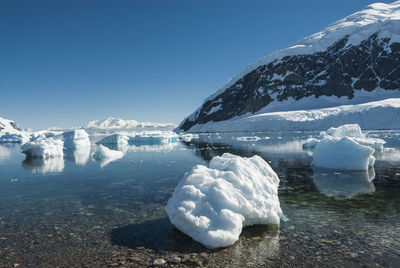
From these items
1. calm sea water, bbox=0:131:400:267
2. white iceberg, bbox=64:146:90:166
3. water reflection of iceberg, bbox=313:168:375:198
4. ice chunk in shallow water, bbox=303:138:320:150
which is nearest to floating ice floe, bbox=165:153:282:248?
calm sea water, bbox=0:131:400:267

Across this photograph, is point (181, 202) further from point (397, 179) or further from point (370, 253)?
point (397, 179)

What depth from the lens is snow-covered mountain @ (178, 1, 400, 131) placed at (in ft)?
301

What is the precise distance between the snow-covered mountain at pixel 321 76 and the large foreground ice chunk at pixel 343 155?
77717mm

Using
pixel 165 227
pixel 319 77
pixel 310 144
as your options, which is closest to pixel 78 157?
pixel 165 227

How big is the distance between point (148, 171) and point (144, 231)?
9128mm

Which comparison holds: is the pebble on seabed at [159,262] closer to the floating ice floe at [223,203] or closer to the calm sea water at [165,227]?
the calm sea water at [165,227]

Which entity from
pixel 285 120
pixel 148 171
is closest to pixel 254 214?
pixel 148 171

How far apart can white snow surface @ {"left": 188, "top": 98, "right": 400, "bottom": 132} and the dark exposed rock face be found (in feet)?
63.6

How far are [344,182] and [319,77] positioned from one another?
98.8m

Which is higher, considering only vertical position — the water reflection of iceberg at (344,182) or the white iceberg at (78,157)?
the white iceberg at (78,157)

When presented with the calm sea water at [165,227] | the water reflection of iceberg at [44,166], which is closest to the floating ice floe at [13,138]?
the water reflection of iceberg at [44,166]

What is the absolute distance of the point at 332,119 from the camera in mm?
66812

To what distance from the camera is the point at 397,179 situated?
1177 centimetres

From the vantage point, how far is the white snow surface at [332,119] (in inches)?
2432
